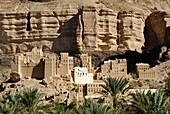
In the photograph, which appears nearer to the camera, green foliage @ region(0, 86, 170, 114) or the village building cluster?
green foliage @ region(0, 86, 170, 114)

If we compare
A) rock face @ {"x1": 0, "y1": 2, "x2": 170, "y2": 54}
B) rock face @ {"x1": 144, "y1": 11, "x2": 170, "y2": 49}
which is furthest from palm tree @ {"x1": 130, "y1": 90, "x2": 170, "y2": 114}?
rock face @ {"x1": 0, "y1": 2, "x2": 170, "y2": 54}

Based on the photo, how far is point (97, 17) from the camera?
94.9 meters

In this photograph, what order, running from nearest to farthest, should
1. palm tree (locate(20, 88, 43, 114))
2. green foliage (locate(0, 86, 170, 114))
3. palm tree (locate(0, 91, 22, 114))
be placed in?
green foliage (locate(0, 86, 170, 114)) < palm tree (locate(0, 91, 22, 114)) < palm tree (locate(20, 88, 43, 114))

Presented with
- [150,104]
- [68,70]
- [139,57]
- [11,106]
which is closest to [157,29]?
[139,57]

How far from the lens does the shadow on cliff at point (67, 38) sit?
9449 cm

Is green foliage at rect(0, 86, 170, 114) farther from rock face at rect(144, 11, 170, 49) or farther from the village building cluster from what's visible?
rock face at rect(144, 11, 170, 49)

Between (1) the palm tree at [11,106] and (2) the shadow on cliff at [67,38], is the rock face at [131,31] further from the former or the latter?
(1) the palm tree at [11,106]

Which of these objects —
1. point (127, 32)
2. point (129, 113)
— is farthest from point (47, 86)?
point (127, 32)

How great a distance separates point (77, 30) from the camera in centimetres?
9319

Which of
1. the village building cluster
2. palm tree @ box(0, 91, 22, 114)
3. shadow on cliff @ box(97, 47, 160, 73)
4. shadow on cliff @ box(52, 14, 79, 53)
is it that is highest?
shadow on cliff @ box(52, 14, 79, 53)

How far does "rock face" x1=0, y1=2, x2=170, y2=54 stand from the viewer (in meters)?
93.0

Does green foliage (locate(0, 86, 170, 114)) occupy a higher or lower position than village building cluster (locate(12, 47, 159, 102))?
Answer: lower

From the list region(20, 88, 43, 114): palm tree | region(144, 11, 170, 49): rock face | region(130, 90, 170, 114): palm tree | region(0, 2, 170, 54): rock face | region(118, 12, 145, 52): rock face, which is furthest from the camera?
region(118, 12, 145, 52): rock face

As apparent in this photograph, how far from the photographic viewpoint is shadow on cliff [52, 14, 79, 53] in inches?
3720
